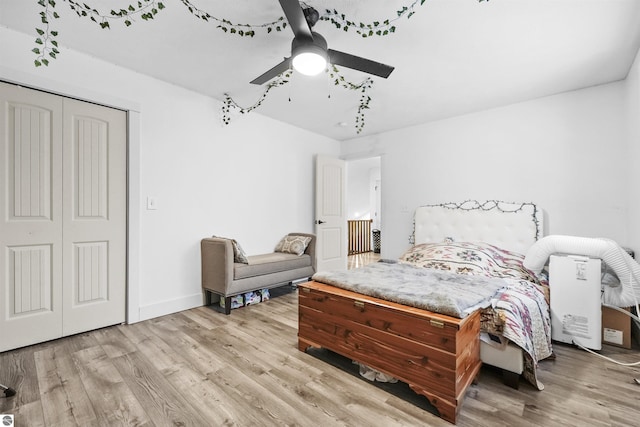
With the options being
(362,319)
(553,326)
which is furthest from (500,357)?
(553,326)

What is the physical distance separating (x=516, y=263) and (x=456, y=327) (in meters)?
1.85

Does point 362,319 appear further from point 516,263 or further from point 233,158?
point 233,158

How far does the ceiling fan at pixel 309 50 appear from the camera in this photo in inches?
60.3

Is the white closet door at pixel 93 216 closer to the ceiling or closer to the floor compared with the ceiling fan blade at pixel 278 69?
closer to the floor

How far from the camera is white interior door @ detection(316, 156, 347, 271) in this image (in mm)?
4473

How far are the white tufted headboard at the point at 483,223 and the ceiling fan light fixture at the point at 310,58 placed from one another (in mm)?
2628

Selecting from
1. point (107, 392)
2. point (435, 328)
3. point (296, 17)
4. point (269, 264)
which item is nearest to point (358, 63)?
point (296, 17)

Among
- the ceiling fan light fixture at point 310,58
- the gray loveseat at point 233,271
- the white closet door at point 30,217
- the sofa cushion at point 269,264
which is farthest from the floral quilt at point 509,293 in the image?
the white closet door at point 30,217

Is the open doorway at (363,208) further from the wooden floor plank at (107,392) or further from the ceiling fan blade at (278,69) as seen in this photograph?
the wooden floor plank at (107,392)

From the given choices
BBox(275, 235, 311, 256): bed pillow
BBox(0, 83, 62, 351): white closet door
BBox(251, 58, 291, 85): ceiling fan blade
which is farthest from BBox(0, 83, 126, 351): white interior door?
BBox(275, 235, 311, 256): bed pillow

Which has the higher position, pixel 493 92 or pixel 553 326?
pixel 493 92

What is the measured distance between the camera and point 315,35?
1.79m

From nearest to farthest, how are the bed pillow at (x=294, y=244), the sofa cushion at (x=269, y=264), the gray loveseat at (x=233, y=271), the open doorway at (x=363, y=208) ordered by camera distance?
the gray loveseat at (x=233, y=271) → the sofa cushion at (x=269, y=264) → the bed pillow at (x=294, y=244) → the open doorway at (x=363, y=208)

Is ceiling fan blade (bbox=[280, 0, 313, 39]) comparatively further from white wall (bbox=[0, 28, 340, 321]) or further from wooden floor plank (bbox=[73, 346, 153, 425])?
wooden floor plank (bbox=[73, 346, 153, 425])
